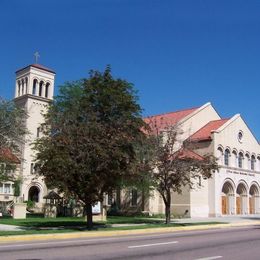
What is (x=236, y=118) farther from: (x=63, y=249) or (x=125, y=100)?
(x=63, y=249)

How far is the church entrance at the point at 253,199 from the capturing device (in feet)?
182

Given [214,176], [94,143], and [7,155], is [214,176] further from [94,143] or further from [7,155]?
[94,143]

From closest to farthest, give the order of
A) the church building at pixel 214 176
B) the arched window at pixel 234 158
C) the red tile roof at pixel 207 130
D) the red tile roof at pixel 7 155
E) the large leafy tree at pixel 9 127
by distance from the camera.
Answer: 1. the large leafy tree at pixel 9 127
2. the red tile roof at pixel 7 155
3. the church building at pixel 214 176
4. the red tile roof at pixel 207 130
5. the arched window at pixel 234 158

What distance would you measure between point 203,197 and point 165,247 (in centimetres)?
3304

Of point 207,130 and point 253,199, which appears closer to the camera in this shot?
point 207,130

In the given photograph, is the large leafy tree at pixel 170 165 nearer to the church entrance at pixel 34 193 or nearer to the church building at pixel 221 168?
the church building at pixel 221 168

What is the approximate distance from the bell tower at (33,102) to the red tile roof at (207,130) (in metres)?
20.4

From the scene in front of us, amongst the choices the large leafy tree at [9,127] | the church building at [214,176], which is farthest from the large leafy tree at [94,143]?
the church building at [214,176]

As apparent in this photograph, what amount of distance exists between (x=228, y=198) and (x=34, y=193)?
27122mm

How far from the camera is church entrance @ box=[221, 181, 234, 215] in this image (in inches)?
2025

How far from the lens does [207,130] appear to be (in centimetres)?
5188

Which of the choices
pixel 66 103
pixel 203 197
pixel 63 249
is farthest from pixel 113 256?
pixel 203 197

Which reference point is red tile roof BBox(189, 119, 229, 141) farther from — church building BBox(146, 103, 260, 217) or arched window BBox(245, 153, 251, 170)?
arched window BBox(245, 153, 251, 170)

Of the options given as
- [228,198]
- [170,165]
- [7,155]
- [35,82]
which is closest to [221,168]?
[228,198]
